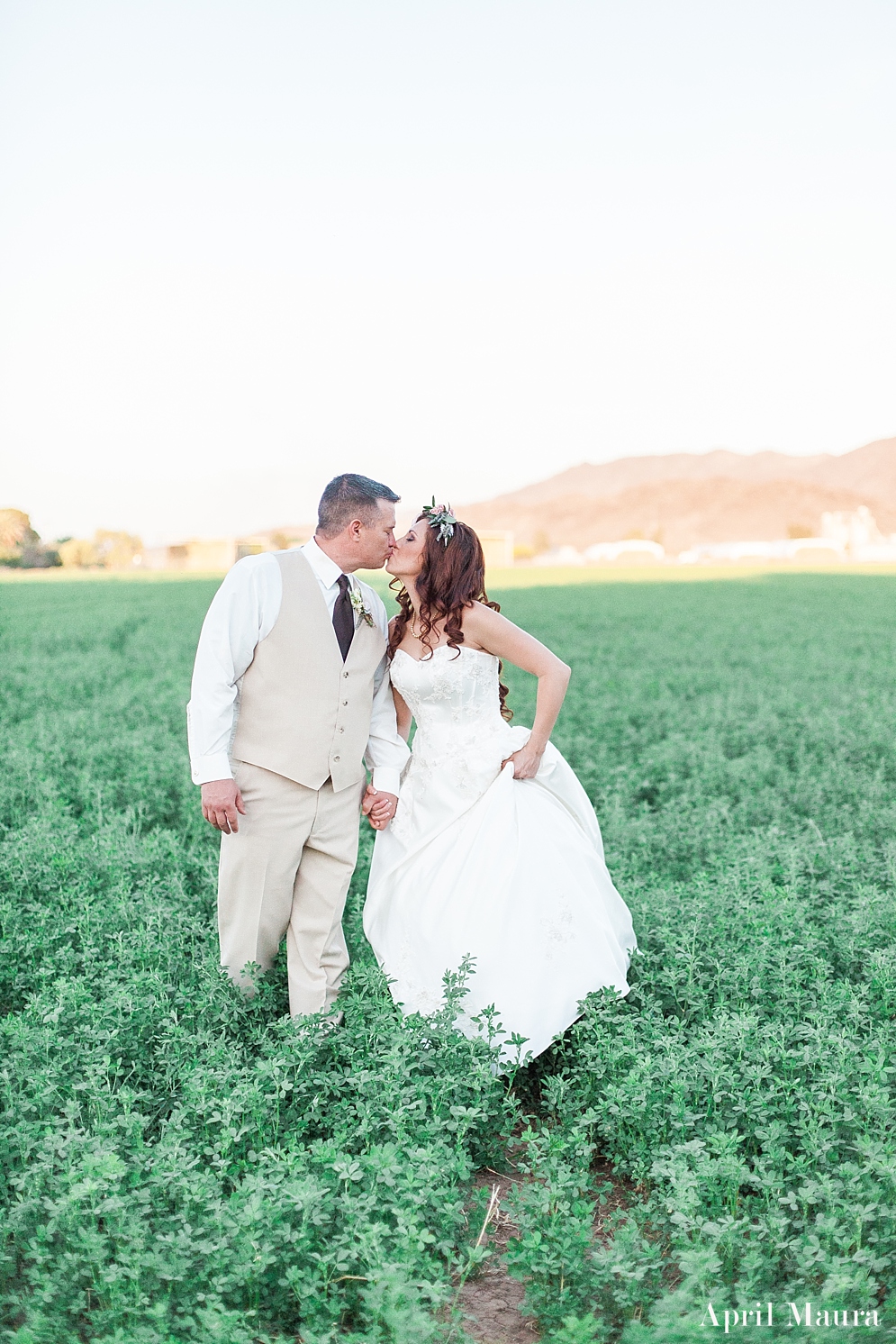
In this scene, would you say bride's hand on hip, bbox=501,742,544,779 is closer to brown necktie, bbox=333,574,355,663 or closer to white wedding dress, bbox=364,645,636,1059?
white wedding dress, bbox=364,645,636,1059

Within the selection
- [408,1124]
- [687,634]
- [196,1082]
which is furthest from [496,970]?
[687,634]

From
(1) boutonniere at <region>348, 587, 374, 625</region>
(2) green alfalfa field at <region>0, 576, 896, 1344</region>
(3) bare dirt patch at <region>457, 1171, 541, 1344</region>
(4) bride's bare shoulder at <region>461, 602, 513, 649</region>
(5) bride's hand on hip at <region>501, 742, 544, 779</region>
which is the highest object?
(1) boutonniere at <region>348, 587, 374, 625</region>

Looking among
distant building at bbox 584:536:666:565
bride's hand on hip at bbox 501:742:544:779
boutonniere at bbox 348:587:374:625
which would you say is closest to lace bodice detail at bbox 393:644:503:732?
bride's hand on hip at bbox 501:742:544:779

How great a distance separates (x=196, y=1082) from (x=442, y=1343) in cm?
128

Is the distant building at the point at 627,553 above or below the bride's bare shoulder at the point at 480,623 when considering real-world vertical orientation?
above

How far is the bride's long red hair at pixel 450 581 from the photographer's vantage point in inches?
184

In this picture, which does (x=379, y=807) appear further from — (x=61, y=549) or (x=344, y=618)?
(x=61, y=549)

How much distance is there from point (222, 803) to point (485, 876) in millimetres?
1149

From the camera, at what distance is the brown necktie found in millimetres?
4488

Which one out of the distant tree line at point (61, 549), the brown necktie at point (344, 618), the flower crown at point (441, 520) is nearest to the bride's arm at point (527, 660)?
the flower crown at point (441, 520)

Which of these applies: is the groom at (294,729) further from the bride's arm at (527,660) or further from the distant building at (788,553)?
the distant building at (788,553)

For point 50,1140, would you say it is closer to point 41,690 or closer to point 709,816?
point 709,816

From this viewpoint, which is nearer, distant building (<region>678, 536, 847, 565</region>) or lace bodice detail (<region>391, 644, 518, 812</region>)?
lace bodice detail (<region>391, 644, 518, 812</region>)

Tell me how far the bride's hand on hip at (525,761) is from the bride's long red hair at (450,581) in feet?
1.94
